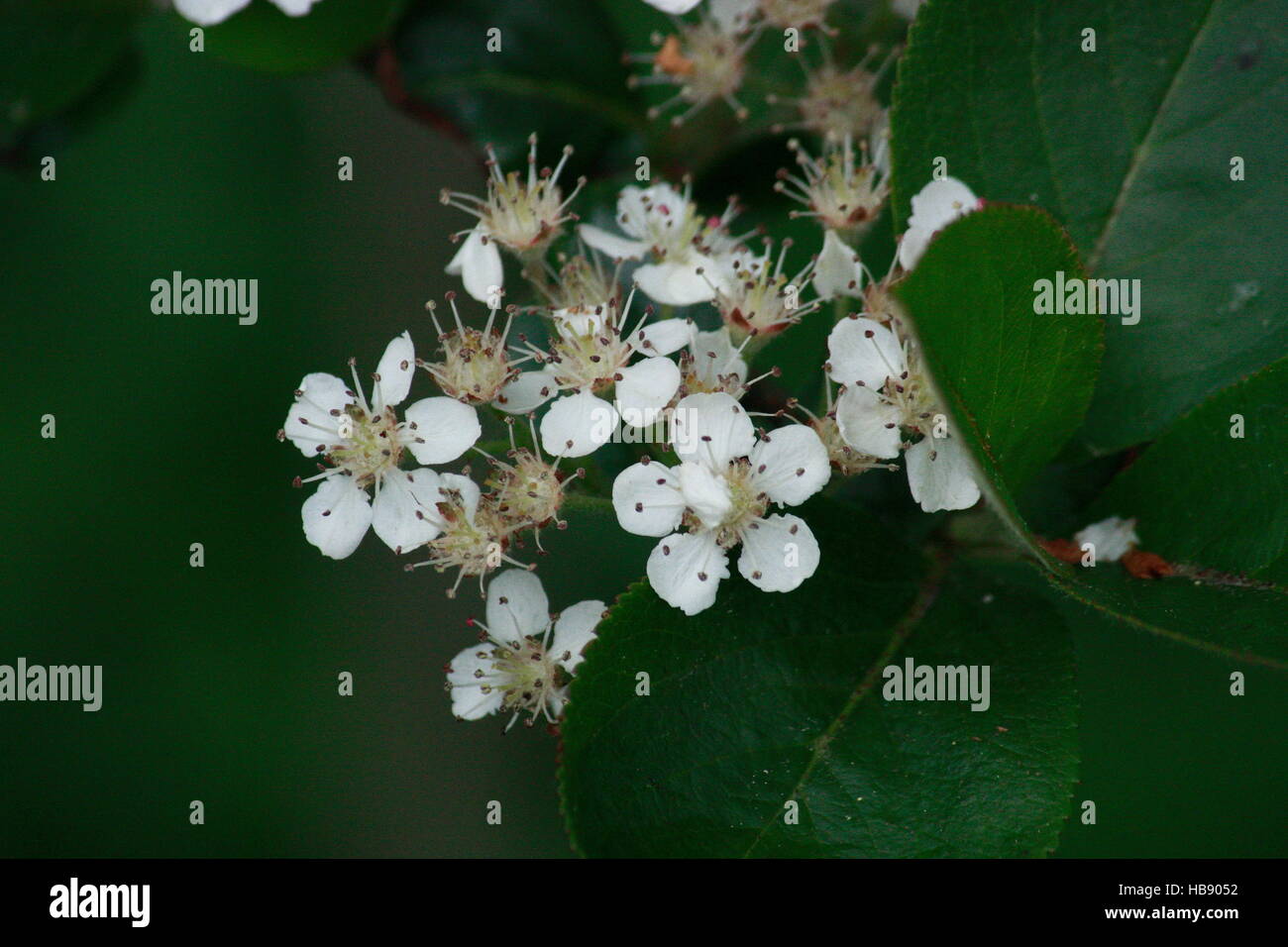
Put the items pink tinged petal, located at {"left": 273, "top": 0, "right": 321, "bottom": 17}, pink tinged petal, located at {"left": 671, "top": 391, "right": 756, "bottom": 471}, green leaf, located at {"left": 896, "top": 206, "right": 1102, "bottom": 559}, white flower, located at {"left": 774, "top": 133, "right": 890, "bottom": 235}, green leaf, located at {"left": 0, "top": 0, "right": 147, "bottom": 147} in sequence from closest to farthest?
1. green leaf, located at {"left": 896, "top": 206, "right": 1102, "bottom": 559}
2. pink tinged petal, located at {"left": 671, "top": 391, "right": 756, "bottom": 471}
3. white flower, located at {"left": 774, "top": 133, "right": 890, "bottom": 235}
4. pink tinged petal, located at {"left": 273, "top": 0, "right": 321, "bottom": 17}
5. green leaf, located at {"left": 0, "top": 0, "right": 147, "bottom": 147}

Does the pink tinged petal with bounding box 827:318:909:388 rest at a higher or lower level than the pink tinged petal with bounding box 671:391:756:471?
higher

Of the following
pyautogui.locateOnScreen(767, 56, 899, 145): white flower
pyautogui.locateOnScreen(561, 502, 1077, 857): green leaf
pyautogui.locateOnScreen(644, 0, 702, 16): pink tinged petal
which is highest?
pyautogui.locateOnScreen(644, 0, 702, 16): pink tinged petal

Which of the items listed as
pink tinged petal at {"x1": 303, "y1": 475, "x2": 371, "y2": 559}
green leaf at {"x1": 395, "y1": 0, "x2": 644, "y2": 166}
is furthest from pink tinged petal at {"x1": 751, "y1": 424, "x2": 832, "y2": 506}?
green leaf at {"x1": 395, "y1": 0, "x2": 644, "y2": 166}

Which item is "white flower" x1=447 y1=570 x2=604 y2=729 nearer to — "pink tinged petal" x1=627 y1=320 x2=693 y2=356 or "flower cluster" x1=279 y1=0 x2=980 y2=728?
"flower cluster" x1=279 y1=0 x2=980 y2=728

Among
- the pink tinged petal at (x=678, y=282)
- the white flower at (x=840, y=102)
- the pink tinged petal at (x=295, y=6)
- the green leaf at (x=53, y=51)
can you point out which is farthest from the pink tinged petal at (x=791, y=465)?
the green leaf at (x=53, y=51)

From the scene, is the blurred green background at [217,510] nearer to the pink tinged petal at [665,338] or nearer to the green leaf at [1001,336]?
the pink tinged petal at [665,338]

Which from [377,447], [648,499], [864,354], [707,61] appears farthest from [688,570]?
[707,61]

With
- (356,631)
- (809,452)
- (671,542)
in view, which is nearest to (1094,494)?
(809,452)
